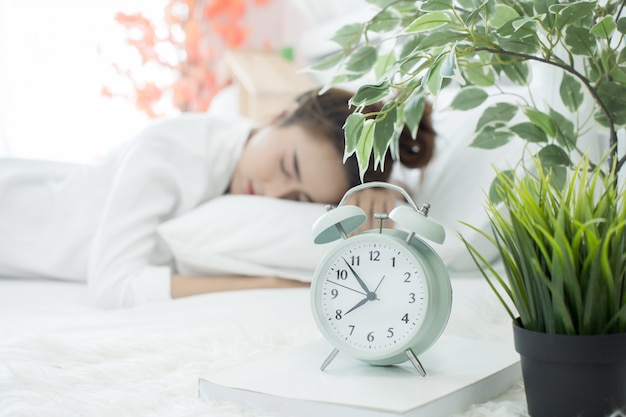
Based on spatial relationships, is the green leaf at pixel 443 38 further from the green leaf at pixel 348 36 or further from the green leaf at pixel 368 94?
the green leaf at pixel 348 36

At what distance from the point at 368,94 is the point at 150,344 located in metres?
0.44

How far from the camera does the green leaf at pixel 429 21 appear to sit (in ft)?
2.30

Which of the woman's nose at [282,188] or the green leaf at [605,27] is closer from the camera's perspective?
the green leaf at [605,27]

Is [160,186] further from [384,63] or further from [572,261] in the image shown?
[572,261]

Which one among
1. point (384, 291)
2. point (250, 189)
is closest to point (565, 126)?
point (384, 291)

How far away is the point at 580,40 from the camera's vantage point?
78 centimetres

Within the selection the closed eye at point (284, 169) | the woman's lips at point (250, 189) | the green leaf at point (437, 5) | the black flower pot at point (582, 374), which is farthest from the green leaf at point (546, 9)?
the woman's lips at point (250, 189)

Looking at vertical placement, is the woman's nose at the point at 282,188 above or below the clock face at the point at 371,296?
below

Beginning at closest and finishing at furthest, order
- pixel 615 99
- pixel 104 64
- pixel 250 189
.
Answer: pixel 615 99 < pixel 250 189 < pixel 104 64

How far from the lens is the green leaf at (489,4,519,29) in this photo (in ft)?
2.57

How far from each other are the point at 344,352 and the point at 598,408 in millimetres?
256

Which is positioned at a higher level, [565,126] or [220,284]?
[565,126]

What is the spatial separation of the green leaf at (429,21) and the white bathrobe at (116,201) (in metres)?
0.79

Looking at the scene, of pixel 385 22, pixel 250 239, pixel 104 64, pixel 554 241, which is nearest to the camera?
pixel 554 241
